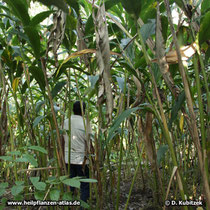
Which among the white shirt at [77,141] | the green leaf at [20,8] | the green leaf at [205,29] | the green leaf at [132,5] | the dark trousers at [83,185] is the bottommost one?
the dark trousers at [83,185]

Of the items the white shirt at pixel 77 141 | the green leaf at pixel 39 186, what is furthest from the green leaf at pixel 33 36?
the white shirt at pixel 77 141

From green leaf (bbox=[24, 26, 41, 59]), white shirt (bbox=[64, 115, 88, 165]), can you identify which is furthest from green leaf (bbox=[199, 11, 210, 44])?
white shirt (bbox=[64, 115, 88, 165])

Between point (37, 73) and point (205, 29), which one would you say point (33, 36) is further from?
point (205, 29)

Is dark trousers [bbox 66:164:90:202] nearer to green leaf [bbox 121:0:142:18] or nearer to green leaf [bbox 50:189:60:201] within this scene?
green leaf [bbox 50:189:60:201]

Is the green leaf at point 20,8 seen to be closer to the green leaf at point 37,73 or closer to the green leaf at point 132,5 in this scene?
the green leaf at point 37,73

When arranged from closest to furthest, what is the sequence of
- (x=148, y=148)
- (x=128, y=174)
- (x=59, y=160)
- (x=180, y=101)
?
(x=180, y=101), (x=148, y=148), (x=59, y=160), (x=128, y=174)

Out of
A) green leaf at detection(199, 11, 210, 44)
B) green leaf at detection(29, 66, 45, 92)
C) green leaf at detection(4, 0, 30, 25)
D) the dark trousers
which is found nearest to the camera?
green leaf at detection(199, 11, 210, 44)

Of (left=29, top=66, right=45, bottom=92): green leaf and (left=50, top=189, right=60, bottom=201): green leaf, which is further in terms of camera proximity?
(left=29, top=66, right=45, bottom=92): green leaf

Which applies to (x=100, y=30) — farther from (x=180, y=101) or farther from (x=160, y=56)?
(x=180, y=101)

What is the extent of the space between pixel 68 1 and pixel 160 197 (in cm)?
121

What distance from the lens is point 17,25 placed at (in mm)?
1077

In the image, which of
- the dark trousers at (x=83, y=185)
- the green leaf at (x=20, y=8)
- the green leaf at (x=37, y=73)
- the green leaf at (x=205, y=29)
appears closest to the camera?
the green leaf at (x=205, y=29)

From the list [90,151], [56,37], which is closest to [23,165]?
[90,151]

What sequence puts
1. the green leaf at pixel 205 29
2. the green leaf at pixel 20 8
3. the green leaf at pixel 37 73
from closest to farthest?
the green leaf at pixel 205 29
the green leaf at pixel 20 8
the green leaf at pixel 37 73
